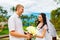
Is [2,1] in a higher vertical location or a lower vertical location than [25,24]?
higher

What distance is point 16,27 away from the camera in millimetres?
2400

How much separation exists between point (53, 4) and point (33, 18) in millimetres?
308

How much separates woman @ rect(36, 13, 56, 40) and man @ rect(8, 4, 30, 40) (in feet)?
0.49

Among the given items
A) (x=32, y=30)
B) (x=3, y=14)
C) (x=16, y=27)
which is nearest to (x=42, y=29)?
(x=32, y=30)

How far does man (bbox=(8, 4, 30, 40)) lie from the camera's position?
238 centimetres

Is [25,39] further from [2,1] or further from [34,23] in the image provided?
[2,1]

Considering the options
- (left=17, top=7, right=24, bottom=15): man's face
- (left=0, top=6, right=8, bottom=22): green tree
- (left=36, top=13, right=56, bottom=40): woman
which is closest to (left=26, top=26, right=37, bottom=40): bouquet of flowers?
(left=36, top=13, right=56, bottom=40): woman

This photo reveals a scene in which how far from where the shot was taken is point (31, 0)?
250 centimetres

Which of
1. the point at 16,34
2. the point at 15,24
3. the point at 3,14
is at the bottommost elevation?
the point at 16,34

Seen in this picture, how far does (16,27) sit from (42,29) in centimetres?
32

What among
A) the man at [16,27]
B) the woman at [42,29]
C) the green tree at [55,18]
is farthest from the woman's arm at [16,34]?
Result: the green tree at [55,18]

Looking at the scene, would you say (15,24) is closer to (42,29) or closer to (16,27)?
(16,27)

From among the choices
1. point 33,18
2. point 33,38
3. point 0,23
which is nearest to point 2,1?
point 0,23

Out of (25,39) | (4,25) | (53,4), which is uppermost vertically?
(53,4)
